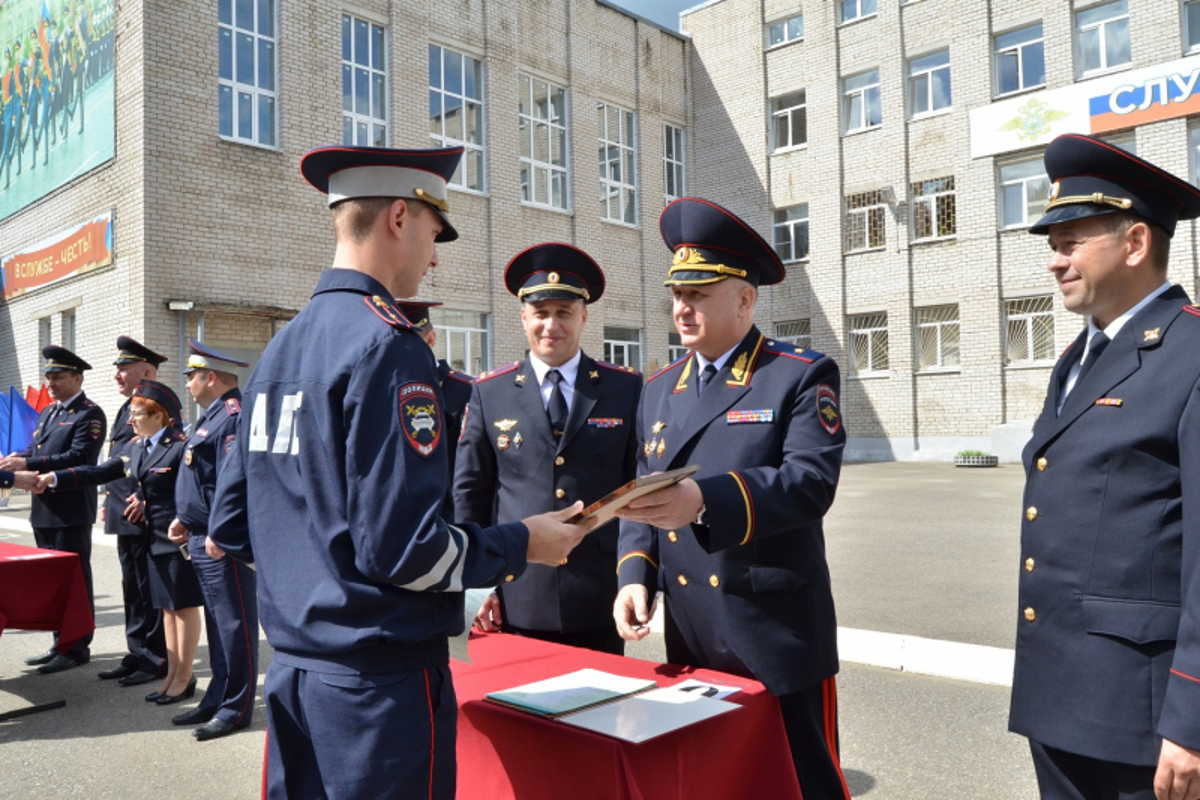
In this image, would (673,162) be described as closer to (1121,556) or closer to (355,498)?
(1121,556)

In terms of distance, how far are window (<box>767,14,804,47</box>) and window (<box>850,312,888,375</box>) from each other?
→ 24.6 feet

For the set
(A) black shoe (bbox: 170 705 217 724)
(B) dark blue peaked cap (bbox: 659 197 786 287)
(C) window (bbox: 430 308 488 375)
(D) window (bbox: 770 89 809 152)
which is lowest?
(A) black shoe (bbox: 170 705 217 724)

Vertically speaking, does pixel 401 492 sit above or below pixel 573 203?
below

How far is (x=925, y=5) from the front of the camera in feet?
68.8

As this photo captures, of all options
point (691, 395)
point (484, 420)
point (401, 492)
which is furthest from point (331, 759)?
point (484, 420)

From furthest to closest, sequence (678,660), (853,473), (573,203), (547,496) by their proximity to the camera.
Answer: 1. (573,203)
2. (853,473)
3. (547,496)
4. (678,660)

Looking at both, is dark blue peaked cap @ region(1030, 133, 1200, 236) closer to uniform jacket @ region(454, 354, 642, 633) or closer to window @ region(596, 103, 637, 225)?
uniform jacket @ region(454, 354, 642, 633)

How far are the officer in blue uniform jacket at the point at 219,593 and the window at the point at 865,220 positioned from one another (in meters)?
19.5

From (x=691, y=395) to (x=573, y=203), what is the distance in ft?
60.3

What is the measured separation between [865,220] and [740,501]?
2134 cm

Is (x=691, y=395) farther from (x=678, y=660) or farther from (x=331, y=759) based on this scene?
(x=331, y=759)

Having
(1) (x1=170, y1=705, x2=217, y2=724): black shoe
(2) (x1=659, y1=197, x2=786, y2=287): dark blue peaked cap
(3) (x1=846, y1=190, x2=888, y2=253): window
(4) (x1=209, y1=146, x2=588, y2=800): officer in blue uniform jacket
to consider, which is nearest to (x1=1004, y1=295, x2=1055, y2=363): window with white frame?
(3) (x1=846, y1=190, x2=888, y2=253): window

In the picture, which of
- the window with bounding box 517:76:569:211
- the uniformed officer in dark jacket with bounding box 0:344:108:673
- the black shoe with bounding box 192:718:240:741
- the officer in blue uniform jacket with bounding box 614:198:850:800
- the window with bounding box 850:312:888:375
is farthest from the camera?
the window with bounding box 850:312:888:375

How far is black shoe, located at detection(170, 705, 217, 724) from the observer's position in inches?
188
